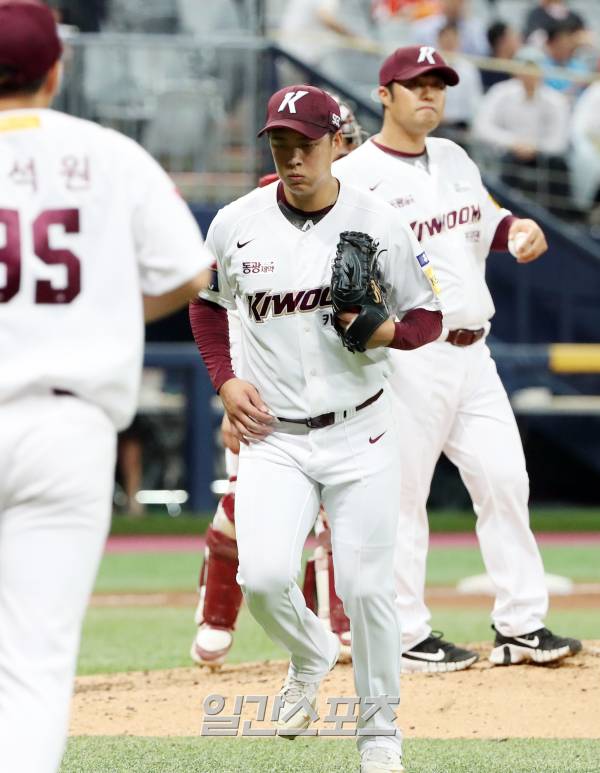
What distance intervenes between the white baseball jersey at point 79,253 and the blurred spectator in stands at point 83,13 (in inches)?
368

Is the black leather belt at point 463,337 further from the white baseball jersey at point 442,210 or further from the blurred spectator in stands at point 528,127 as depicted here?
the blurred spectator in stands at point 528,127

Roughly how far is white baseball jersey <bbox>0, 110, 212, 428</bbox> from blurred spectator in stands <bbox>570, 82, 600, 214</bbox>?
923cm

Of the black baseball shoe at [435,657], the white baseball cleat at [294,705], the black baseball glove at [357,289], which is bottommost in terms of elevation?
the black baseball shoe at [435,657]

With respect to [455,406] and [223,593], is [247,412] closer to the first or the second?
[455,406]

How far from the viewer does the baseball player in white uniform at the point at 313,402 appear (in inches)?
164

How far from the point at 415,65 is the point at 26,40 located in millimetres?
2794

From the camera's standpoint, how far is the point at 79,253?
293 cm

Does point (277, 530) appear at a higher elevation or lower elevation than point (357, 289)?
lower

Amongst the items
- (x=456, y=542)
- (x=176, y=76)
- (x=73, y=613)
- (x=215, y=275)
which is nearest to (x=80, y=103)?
(x=176, y=76)

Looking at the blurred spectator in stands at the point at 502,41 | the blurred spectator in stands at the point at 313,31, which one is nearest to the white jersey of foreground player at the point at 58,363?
the blurred spectator in stands at the point at 313,31

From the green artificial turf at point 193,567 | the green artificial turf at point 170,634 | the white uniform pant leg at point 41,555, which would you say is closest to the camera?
the white uniform pant leg at point 41,555

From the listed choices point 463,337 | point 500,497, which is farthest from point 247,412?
point 500,497

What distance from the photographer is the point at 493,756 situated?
175 inches

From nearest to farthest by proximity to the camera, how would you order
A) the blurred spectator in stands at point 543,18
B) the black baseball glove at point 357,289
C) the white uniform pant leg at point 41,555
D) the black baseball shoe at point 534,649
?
1. the white uniform pant leg at point 41,555
2. the black baseball glove at point 357,289
3. the black baseball shoe at point 534,649
4. the blurred spectator in stands at point 543,18
